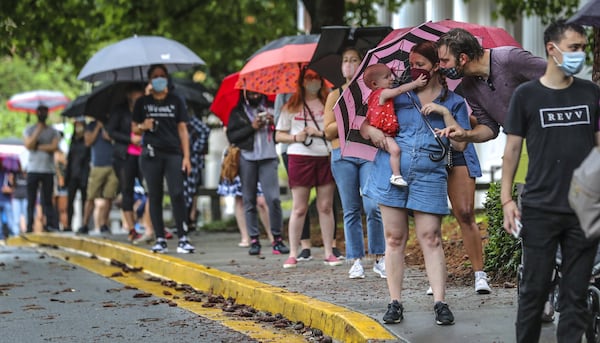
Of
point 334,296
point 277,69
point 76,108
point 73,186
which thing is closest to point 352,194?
point 334,296

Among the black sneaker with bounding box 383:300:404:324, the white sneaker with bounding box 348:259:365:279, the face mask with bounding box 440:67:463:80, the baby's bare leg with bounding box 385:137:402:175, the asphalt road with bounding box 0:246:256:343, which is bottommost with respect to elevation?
the asphalt road with bounding box 0:246:256:343

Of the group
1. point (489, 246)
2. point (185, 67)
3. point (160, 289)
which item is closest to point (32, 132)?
point (185, 67)

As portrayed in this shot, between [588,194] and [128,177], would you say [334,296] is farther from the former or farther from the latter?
[128,177]

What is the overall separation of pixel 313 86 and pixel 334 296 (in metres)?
3.07

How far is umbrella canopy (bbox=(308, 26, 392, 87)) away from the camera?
11.9 m

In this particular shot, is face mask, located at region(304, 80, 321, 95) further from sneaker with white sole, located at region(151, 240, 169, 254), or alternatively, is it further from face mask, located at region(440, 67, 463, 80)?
face mask, located at region(440, 67, 463, 80)

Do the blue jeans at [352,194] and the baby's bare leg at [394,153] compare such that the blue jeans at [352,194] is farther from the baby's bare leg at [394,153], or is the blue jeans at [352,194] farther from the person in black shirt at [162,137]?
the person in black shirt at [162,137]

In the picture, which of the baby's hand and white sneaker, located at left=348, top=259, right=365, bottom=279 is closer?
the baby's hand

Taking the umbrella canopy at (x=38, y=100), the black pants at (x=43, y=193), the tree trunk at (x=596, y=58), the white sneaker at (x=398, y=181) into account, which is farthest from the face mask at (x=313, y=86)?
the umbrella canopy at (x=38, y=100)

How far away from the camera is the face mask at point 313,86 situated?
12.0 m

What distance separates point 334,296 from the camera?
9.44 m

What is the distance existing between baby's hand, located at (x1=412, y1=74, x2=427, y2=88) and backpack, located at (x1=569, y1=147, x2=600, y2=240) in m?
2.23

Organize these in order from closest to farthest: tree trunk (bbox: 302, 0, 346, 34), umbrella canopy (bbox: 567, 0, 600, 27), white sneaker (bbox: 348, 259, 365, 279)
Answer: umbrella canopy (bbox: 567, 0, 600, 27), white sneaker (bbox: 348, 259, 365, 279), tree trunk (bbox: 302, 0, 346, 34)

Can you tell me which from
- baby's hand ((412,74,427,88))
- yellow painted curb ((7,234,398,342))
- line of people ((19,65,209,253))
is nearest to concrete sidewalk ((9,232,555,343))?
yellow painted curb ((7,234,398,342))
